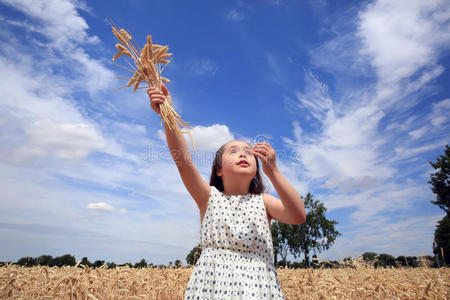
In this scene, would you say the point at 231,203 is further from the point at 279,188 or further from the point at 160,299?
the point at 160,299

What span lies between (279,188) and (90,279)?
3078 millimetres

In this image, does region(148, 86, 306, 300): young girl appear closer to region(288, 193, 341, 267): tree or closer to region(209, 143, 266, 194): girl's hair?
region(209, 143, 266, 194): girl's hair

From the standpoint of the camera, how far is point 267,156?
9.07ft

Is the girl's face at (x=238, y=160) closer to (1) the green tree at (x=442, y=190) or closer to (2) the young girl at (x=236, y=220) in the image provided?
(2) the young girl at (x=236, y=220)

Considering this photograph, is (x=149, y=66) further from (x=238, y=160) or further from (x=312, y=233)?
(x=312, y=233)

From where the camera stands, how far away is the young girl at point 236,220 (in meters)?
2.55

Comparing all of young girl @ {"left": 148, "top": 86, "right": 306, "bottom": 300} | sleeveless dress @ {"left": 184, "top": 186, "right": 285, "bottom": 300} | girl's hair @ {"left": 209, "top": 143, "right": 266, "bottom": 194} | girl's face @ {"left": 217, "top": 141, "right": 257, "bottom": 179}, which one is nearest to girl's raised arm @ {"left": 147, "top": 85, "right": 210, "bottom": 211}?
young girl @ {"left": 148, "top": 86, "right": 306, "bottom": 300}

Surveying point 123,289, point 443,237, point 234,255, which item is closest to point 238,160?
point 234,255

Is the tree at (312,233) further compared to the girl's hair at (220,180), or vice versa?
the tree at (312,233)

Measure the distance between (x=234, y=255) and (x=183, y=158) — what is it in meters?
1.03

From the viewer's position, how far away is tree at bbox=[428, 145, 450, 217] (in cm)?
3459

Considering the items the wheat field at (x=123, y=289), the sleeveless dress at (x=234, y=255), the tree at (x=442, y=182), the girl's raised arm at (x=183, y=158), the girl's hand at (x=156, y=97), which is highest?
the tree at (x=442, y=182)

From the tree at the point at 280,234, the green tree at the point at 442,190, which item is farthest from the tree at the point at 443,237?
the tree at the point at 280,234

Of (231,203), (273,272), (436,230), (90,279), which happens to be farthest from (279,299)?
(436,230)
